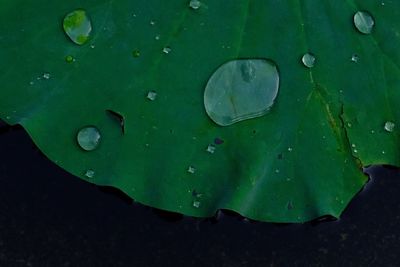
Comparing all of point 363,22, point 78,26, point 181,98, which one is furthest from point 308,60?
point 78,26

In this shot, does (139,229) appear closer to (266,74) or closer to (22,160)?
(22,160)

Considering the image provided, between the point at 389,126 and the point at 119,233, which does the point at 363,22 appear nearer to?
the point at 389,126

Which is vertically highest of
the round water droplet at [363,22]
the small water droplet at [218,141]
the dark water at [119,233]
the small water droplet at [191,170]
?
the round water droplet at [363,22]

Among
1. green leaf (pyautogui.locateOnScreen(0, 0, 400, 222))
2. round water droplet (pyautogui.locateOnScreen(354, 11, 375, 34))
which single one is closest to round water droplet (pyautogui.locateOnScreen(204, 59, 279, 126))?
green leaf (pyautogui.locateOnScreen(0, 0, 400, 222))

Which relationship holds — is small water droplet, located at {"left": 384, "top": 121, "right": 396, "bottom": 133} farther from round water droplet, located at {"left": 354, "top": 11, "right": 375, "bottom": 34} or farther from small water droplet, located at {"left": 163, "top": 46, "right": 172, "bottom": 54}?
small water droplet, located at {"left": 163, "top": 46, "right": 172, "bottom": 54}

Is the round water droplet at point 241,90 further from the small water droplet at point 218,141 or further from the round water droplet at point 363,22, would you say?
the round water droplet at point 363,22

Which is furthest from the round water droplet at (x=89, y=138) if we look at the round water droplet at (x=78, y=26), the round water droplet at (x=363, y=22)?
the round water droplet at (x=363, y=22)
